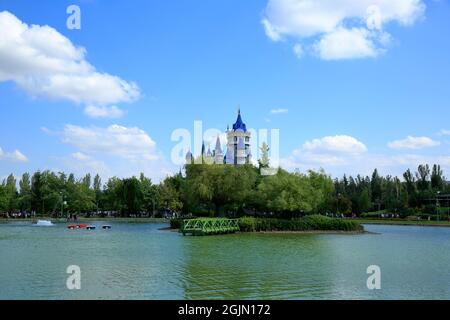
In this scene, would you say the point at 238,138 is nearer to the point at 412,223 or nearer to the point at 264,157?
the point at 264,157

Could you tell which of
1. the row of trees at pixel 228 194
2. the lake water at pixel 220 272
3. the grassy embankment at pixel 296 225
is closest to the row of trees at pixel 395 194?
the row of trees at pixel 228 194

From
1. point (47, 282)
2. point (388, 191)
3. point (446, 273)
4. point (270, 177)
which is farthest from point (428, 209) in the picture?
point (47, 282)

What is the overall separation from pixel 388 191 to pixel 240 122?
40405mm

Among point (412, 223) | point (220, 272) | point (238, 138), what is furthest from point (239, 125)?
point (220, 272)

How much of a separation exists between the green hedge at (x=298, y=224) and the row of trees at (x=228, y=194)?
1980 millimetres

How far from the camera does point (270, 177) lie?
197ft

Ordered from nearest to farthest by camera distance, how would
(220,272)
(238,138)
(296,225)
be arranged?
(220,272) → (296,225) → (238,138)

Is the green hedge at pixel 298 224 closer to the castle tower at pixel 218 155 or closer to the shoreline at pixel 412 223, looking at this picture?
the castle tower at pixel 218 155

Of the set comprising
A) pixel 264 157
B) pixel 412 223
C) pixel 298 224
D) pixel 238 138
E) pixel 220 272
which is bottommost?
pixel 412 223

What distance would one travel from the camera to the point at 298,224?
182ft

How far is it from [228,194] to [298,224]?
10.2 m

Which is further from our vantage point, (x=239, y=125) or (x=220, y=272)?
(x=239, y=125)

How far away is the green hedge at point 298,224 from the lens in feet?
177
